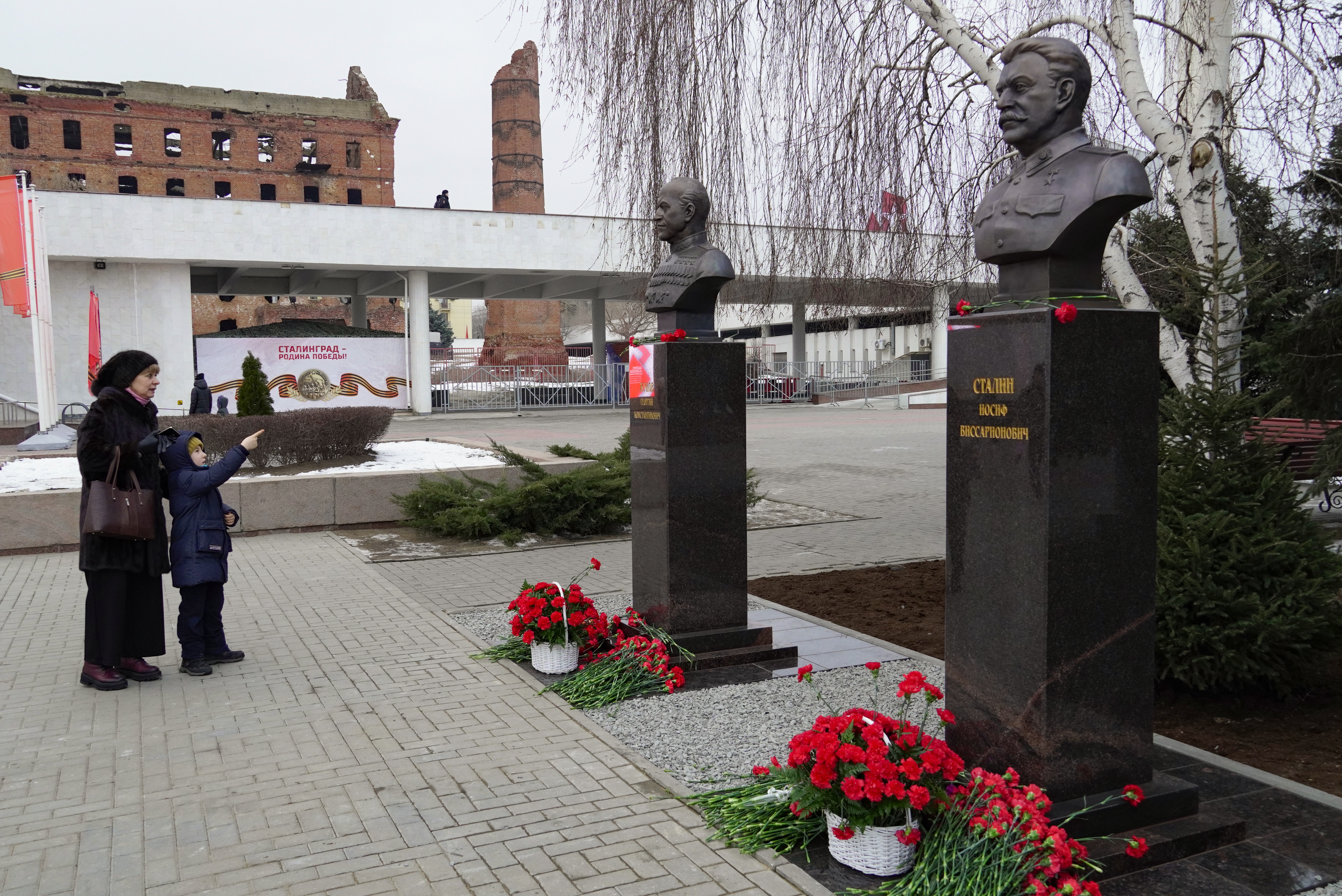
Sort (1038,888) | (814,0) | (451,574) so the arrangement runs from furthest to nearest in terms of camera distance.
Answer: (451,574) < (814,0) < (1038,888)

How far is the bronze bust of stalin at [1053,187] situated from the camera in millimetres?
3492

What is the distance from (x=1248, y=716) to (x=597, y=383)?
3470 centimetres

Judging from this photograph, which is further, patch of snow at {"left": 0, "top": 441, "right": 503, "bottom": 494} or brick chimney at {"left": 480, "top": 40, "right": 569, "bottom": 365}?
brick chimney at {"left": 480, "top": 40, "right": 569, "bottom": 365}

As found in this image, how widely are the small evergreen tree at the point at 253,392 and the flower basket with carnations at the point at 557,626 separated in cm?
1034

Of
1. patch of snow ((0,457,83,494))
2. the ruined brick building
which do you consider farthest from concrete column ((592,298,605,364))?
patch of snow ((0,457,83,494))

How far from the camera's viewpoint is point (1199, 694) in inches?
211

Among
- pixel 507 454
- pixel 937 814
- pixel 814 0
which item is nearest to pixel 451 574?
pixel 507 454

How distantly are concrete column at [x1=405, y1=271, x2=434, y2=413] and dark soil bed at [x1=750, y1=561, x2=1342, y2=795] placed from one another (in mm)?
26473

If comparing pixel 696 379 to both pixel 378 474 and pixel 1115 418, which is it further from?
pixel 378 474

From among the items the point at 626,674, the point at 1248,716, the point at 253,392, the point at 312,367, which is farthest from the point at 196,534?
the point at 312,367

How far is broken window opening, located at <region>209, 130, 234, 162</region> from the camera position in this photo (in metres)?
55.5

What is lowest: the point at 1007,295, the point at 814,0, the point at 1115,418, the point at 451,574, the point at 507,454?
the point at 451,574

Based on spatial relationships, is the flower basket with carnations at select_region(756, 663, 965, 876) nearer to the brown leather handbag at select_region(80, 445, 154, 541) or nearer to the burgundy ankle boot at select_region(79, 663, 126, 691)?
the brown leather handbag at select_region(80, 445, 154, 541)

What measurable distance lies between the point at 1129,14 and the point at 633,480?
419cm
